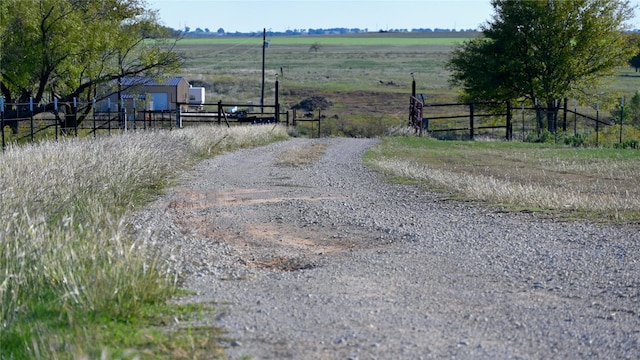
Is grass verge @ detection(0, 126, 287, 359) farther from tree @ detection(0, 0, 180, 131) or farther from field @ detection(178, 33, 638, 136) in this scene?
field @ detection(178, 33, 638, 136)

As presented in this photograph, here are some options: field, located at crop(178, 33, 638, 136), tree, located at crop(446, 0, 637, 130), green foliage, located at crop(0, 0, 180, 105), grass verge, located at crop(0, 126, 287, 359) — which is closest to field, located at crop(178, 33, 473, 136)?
field, located at crop(178, 33, 638, 136)

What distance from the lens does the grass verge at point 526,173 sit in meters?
13.3

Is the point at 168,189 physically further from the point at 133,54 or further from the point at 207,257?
the point at 133,54

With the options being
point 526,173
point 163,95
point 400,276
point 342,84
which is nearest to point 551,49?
point 526,173

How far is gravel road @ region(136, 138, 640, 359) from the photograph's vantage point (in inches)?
245

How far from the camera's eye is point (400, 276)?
8445 mm

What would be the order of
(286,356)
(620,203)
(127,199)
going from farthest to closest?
(620,203) < (127,199) < (286,356)

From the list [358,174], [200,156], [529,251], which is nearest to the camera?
[529,251]

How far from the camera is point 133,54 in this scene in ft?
130

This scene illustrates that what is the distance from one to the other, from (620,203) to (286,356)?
9109 mm

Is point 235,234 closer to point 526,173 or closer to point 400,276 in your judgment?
point 400,276

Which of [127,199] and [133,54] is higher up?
[133,54]

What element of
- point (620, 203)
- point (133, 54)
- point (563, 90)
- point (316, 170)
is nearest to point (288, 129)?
point (133, 54)

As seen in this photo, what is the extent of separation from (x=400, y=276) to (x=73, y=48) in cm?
2928
